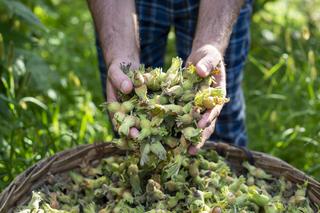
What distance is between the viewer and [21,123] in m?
2.05

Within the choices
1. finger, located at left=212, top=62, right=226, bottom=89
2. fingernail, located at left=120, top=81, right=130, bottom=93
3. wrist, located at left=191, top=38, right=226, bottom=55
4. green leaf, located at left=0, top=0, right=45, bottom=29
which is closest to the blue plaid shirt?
green leaf, located at left=0, top=0, right=45, bottom=29

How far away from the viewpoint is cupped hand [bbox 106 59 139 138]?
1454 mm

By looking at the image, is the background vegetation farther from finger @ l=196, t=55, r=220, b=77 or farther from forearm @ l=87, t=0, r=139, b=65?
finger @ l=196, t=55, r=220, b=77

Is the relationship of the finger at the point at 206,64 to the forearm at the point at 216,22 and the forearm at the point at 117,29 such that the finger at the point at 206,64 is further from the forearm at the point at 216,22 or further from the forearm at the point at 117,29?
the forearm at the point at 117,29

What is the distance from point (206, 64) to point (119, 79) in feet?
0.76

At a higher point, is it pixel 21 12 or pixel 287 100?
pixel 21 12

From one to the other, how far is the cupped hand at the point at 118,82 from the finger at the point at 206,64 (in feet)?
0.60

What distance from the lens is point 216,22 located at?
166 centimetres

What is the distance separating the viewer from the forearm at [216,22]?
5.32ft

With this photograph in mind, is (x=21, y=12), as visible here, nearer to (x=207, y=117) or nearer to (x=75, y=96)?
(x=75, y=96)

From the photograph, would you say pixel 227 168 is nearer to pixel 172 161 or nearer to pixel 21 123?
pixel 172 161

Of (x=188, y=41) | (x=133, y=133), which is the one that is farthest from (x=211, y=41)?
(x=188, y=41)

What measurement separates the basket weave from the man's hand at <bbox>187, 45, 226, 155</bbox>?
325mm

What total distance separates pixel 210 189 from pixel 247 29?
787mm
